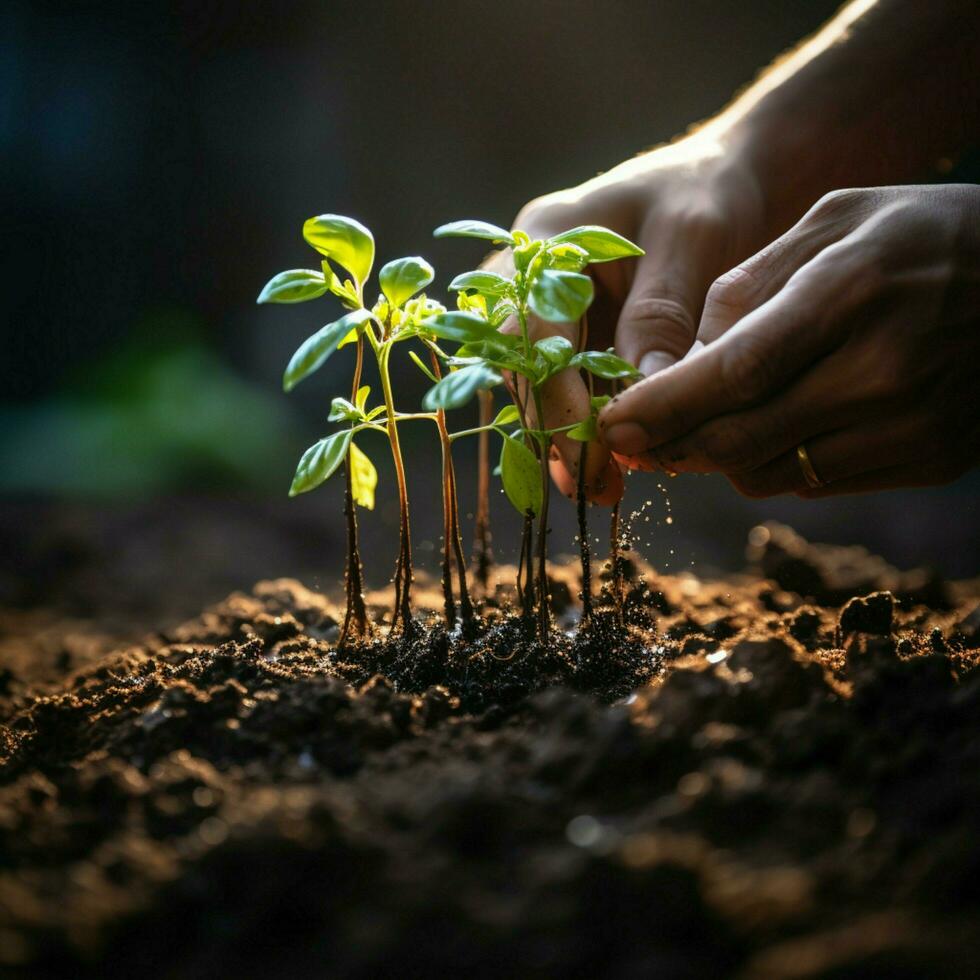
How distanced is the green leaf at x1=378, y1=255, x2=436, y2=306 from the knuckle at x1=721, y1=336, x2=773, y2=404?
40 centimetres

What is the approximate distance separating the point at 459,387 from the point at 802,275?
497 millimetres

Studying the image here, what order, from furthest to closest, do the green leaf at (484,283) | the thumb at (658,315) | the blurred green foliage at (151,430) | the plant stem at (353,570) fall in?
the blurred green foliage at (151,430) < the thumb at (658,315) < the plant stem at (353,570) < the green leaf at (484,283)

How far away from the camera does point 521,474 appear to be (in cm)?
115

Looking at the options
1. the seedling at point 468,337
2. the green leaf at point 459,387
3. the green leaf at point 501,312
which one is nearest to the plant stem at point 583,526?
the seedling at point 468,337

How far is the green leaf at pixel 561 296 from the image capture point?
876mm

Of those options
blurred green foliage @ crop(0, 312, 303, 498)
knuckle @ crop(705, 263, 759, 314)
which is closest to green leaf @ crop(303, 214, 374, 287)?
knuckle @ crop(705, 263, 759, 314)

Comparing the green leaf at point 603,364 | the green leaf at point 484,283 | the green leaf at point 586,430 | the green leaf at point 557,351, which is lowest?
the green leaf at point 586,430

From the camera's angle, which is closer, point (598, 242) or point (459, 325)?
point (459, 325)

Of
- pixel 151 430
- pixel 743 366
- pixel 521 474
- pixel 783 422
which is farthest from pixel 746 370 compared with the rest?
pixel 151 430

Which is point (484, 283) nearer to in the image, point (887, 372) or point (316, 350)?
point (316, 350)

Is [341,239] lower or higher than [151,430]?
lower

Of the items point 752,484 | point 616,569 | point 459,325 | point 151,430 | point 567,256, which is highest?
point 151,430

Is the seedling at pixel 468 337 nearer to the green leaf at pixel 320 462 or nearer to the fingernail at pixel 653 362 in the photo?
the green leaf at pixel 320 462

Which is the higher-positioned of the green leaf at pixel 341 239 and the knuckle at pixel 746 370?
the green leaf at pixel 341 239
